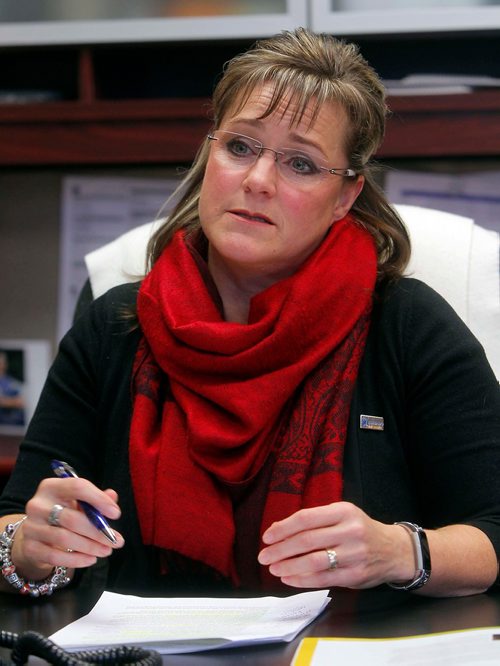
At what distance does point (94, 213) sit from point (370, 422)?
1.07m

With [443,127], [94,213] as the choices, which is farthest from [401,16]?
[94,213]

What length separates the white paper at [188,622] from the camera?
2.86 ft

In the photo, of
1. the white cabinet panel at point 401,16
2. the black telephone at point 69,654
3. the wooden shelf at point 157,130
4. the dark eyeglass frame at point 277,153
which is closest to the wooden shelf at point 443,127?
the wooden shelf at point 157,130

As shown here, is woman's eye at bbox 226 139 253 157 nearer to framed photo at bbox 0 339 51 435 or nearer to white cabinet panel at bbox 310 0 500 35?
white cabinet panel at bbox 310 0 500 35

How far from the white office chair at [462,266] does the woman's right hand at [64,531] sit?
577 mm

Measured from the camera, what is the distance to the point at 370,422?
1.30 metres

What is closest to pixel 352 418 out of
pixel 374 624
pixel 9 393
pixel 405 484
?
pixel 405 484

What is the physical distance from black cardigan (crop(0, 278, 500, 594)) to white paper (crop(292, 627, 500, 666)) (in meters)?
0.31

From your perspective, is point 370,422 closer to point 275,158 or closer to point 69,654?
point 275,158

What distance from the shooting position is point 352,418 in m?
1.31

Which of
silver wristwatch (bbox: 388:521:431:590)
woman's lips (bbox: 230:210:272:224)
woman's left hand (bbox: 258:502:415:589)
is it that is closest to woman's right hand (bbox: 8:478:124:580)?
woman's left hand (bbox: 258:502:415:589)

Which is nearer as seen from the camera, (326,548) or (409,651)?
(409,651)

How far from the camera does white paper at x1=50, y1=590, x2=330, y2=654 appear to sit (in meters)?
0.87

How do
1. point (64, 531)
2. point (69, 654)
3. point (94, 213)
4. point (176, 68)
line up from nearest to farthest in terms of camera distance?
point (69, 654), point (64, 531), point (176, 68), point (94, 213)
